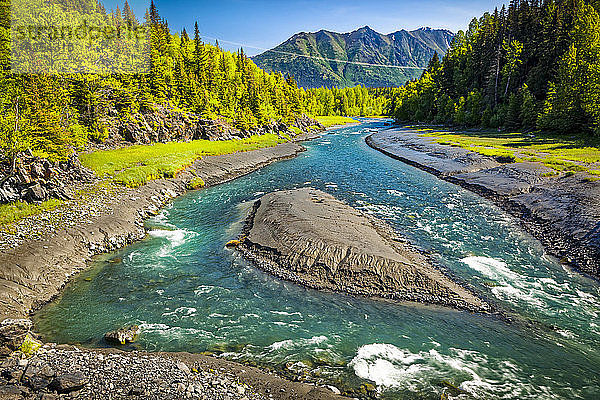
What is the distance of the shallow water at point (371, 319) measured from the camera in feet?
45.0

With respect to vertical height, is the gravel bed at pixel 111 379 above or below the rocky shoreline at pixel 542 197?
below

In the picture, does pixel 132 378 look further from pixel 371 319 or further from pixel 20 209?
pixel 20 209

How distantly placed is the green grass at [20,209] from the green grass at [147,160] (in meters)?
10.1

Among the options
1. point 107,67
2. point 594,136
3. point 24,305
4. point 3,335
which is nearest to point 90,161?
point 24,305

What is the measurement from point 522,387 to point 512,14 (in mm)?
136661

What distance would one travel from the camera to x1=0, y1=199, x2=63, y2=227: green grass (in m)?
24.2

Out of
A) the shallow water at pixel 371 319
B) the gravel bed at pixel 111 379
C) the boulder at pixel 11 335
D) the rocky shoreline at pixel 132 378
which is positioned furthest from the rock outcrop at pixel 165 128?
the gravel bed at pixel 111 379

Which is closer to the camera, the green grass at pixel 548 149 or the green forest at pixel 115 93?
the green forest at pixel 115 93

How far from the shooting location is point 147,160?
4903 centimetres

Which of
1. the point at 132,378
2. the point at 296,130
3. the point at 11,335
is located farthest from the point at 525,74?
the point at 11,335

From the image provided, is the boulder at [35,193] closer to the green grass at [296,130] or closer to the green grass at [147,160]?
the green grass at [147,160]

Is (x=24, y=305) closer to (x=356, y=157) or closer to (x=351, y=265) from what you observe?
(x=351, y=265)

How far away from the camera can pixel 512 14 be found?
110 meters

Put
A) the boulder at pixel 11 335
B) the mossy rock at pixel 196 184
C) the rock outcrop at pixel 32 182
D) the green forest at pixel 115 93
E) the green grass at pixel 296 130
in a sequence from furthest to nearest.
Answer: the green grass at pixel 296 130 < the mossy rock at pixel 196 184 < the green forest at pixel 115 93 < the rock outcrop at pixel 32 182 < the boulder at pixel 11 335
